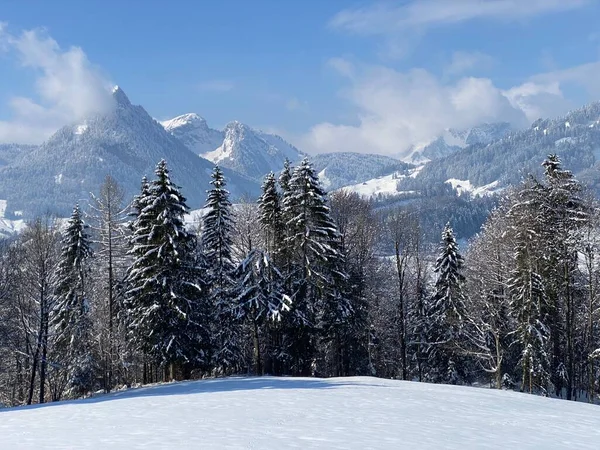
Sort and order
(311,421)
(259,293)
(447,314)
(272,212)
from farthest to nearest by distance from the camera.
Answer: (447,314), (272,212), (259,293), (311,421)

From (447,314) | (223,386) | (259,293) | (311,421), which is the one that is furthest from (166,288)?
(447,314)

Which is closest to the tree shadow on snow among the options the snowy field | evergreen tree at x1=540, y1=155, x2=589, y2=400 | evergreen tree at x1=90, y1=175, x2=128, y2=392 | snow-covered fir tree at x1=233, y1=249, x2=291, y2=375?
the snowy field

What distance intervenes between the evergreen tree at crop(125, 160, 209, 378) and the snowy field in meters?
6.31

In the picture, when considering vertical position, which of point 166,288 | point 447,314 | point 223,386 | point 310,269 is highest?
point 310,269

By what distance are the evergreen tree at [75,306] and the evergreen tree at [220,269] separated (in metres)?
8.19

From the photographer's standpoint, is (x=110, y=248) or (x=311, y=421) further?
(x=110, y=248)

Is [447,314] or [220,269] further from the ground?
[220,269]

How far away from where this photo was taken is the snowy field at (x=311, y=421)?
1241cm

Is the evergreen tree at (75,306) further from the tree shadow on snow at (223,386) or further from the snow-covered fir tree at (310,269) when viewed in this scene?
the snow-covered fir tree at (310,269)

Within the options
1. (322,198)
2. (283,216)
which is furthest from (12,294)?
(322,198)

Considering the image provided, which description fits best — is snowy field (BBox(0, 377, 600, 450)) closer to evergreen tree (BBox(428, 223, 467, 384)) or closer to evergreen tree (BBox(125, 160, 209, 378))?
evergreen tree (BBox(125, 160, 209, 378))

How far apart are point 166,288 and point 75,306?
31.6ft

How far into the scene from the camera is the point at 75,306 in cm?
3622

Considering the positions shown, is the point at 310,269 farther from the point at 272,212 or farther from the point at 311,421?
the point at 311,421
